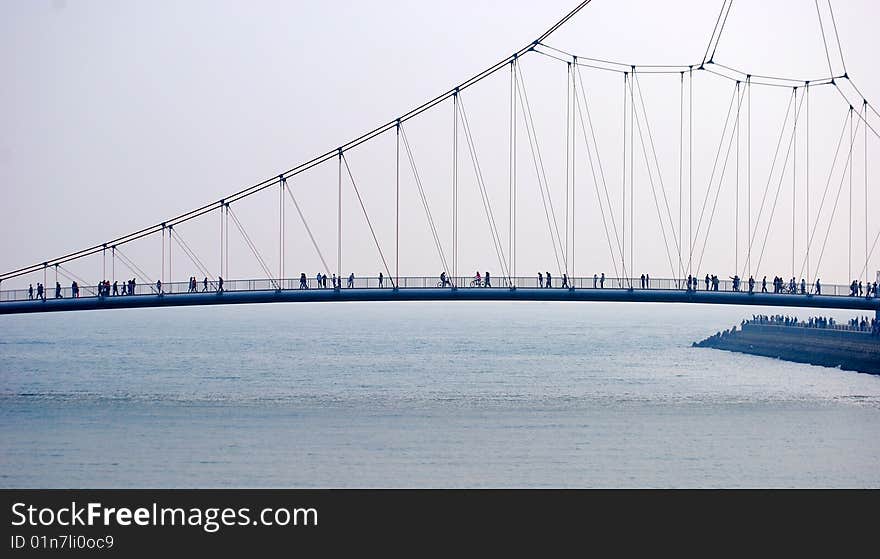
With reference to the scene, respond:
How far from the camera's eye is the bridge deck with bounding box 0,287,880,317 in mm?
44594

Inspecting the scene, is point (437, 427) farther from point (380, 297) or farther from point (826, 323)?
point (826, 323)

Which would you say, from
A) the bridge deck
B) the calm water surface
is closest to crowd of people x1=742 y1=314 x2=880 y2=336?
the calm water surface

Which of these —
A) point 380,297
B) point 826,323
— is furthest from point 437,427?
point 826,323

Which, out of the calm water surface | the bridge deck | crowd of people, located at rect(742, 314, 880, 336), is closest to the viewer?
the calm water surface

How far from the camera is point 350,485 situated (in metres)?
30.5

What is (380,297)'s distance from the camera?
44.8m

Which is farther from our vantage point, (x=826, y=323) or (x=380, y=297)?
(x=826, y=323)

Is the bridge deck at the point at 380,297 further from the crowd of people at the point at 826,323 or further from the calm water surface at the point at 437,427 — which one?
the crowd of people at the point at 826,323

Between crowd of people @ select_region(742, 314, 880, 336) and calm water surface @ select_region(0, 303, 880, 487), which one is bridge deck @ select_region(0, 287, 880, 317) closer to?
calm water surface @ select_region(0, 303, 880, 487)
